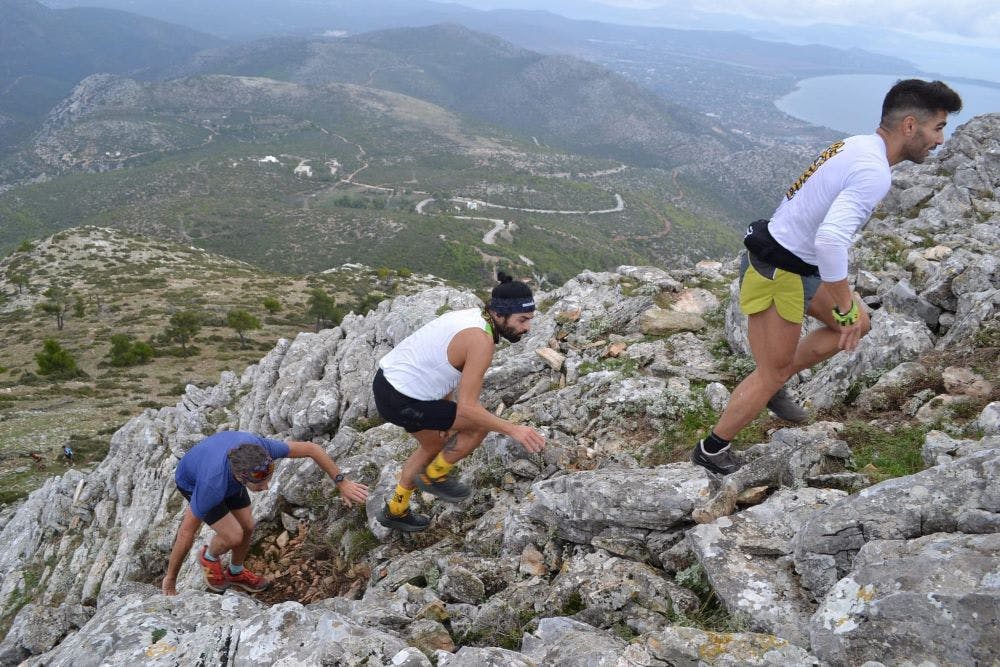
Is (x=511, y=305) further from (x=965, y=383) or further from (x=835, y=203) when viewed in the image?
(x=965, y=383)

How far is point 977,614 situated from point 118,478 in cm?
2137

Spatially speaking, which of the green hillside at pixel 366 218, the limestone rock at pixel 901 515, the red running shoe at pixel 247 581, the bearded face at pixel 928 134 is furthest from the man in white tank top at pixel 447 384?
the green hillside at pixel 366 218

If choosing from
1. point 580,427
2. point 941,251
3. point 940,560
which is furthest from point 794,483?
point 941,251

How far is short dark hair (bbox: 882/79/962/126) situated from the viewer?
185 inches

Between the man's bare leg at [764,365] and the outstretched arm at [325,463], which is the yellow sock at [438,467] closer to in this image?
the outstretched arm at [325,463]

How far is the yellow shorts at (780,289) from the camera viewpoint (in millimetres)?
5379

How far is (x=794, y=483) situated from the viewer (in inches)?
228

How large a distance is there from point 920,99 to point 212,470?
347 inches

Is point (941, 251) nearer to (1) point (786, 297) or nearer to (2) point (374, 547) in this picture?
(1) point (786, 297)

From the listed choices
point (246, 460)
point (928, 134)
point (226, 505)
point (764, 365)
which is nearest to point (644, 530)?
point (764, 365)

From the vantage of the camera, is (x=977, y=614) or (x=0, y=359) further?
(x=0, y=359)

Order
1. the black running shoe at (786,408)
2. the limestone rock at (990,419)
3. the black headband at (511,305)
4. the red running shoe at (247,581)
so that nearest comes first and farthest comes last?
the limestone rock at (990,419), the black headband at (511,305), the black running shoe at (786,408), the red running shoe at (247,581)

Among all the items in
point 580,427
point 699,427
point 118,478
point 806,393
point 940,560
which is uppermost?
point 940,560

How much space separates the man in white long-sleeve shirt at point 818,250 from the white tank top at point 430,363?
3.02 meters
